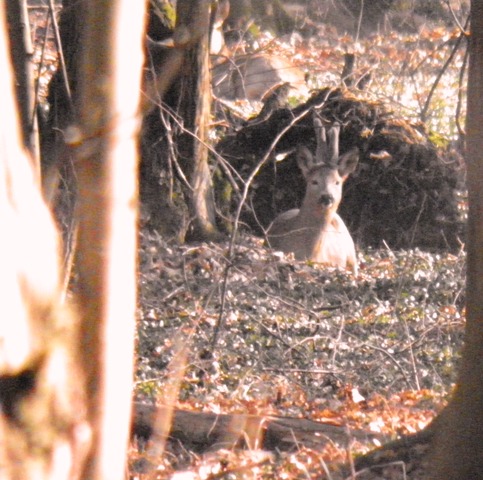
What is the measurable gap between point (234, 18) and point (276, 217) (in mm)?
5576

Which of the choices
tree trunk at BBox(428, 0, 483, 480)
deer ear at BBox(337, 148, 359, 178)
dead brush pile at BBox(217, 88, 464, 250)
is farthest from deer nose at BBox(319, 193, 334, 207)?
tree trunk at BBox(428, 0, 483, 480)

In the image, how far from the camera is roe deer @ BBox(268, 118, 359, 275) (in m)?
11.3

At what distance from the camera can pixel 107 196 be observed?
2.04 metres

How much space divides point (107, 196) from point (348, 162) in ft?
32.5

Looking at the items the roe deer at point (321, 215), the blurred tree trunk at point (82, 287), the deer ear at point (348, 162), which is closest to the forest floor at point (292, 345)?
the roe deer at point (321, 215)

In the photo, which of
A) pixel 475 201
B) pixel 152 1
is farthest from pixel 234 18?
pixel 475 201

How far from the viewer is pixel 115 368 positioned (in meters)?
2.14

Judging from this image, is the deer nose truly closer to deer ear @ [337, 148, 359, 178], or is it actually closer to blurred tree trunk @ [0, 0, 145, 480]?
deer ear @ [337, 148, 359, 178]

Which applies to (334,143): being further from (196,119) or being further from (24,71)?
(24,71)

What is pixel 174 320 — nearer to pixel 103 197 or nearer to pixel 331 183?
pixel 331 183

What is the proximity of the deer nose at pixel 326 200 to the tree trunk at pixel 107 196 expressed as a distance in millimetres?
9443

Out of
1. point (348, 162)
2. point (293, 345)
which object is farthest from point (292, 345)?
point (348, 162)

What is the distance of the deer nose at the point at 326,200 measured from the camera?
11.5m

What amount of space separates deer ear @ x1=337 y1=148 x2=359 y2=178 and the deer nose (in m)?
0.43
